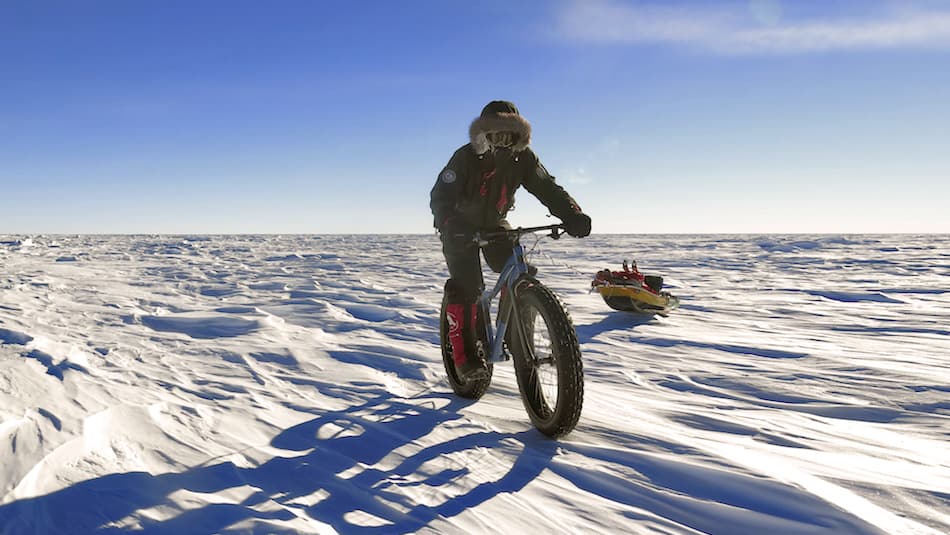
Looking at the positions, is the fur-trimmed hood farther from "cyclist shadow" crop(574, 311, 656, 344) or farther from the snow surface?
"cyclist shadow" crop(574, 311, 656, 344)

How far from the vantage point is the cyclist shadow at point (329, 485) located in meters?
1.71

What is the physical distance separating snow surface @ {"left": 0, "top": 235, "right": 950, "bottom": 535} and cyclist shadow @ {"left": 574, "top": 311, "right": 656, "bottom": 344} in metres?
0.09

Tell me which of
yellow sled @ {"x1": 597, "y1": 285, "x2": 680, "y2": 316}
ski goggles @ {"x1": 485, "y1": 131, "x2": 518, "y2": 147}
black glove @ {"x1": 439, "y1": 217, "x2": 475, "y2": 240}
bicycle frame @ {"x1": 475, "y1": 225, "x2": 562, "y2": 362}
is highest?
ski goggles @ {"x1": 485, "y1": 131, "x2": 518, "y2": 147}

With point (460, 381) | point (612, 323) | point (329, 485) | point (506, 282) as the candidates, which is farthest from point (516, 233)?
point (612, 323)

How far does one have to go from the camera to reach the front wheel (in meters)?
2.30

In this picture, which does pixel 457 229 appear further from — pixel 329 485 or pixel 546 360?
pixel 329 485

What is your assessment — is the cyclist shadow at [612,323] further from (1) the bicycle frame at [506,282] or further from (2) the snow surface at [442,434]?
(1) the bicycle frame at [506,282]

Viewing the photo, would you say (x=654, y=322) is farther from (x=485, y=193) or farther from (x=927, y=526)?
(x=927, y=526)

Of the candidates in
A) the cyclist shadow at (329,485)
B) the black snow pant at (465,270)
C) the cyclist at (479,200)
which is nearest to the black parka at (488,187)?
the cyclist at (479,200)

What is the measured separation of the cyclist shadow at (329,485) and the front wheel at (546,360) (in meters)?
0.14

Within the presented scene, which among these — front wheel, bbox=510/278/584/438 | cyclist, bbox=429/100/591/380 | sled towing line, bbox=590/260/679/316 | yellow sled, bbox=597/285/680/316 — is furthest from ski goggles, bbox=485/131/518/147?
yellow sled, bbox=597/285/680/316

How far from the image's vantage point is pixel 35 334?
184 inches

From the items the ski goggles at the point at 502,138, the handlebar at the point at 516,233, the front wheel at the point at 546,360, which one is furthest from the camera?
the ski goggles at the point at 502,138

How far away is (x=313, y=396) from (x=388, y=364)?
93 centimetres
